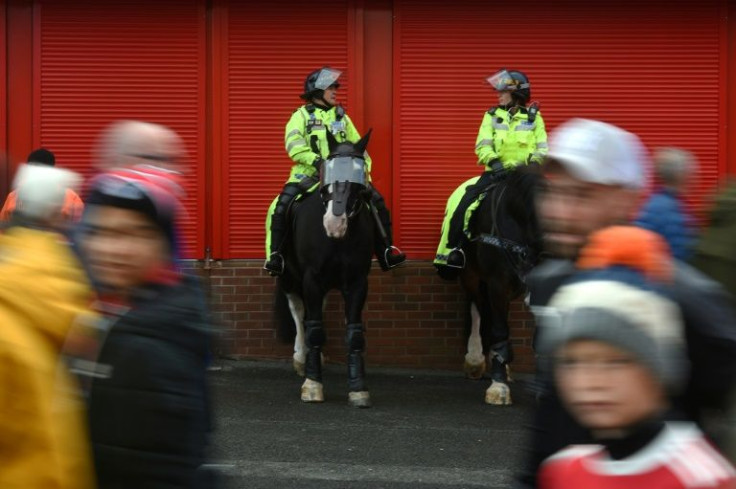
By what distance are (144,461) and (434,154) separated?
10.2 meters

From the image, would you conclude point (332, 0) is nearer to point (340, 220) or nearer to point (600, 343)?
point (340, 220)

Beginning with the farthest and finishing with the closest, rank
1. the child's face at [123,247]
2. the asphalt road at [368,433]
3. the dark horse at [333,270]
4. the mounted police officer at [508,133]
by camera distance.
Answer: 1. the mounted police officer at [508,133]
2. the dark horse at [333,270]
3. the asphalt road at [368,433]
4. the child's face at [123,247]

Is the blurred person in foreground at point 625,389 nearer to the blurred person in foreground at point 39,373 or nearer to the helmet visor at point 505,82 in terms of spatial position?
the blurred person in foreground at point 39,373

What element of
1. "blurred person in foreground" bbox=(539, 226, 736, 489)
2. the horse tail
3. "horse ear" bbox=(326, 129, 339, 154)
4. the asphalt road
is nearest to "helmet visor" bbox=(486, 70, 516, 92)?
"horse ear" bbox=(326, 129, 339, 154)

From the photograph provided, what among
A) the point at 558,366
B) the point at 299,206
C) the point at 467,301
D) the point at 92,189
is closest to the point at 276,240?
the point at 299,206

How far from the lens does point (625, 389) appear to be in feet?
8.39

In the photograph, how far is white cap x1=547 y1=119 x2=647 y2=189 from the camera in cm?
321

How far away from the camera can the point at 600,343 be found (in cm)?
257

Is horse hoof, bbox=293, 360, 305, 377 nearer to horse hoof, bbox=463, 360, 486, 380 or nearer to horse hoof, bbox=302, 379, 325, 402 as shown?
horse hoof, bbox=302, 379, 325, 402

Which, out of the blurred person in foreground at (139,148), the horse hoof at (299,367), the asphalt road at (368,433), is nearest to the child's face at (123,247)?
the blurred person in foreground at (139,148)

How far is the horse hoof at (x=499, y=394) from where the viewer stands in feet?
35.9

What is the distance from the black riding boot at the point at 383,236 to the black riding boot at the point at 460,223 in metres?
0.60

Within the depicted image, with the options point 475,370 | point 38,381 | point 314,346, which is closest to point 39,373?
point 38,381

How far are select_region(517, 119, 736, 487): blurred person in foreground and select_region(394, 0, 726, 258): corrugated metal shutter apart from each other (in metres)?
9.64
